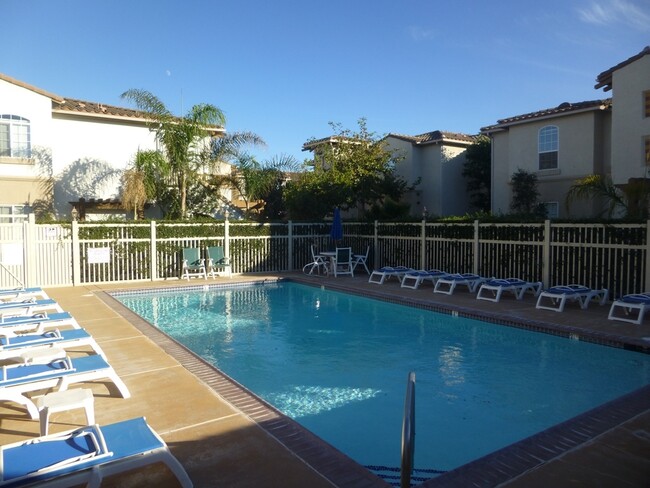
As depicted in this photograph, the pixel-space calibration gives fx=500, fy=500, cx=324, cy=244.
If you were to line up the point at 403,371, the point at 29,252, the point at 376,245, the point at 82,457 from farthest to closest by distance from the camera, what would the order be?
the point at 376,245, the point at 29,252, the point at 403,371, the point at 82,457

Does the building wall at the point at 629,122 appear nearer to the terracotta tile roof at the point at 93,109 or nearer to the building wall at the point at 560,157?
the building wall at the point at 560,157

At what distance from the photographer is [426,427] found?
17.5 feet

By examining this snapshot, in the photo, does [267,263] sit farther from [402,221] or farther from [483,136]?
[483,136]

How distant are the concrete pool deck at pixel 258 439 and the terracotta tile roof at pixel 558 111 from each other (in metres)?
16.3

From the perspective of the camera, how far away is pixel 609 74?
17.6 metres

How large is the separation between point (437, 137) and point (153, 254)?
15432 millimetres

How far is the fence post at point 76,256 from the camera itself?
47.0 feet

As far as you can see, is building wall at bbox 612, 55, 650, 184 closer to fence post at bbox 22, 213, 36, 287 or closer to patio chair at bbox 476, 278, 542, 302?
patio chair at bbox 476, 278, 542, 302

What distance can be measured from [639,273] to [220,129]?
54.1 feet

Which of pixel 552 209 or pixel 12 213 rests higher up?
pixel 552 209

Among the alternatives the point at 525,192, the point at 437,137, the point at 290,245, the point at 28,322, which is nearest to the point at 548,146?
the point at 525,192

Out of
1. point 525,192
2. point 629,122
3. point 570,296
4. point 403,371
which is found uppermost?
point 629,122

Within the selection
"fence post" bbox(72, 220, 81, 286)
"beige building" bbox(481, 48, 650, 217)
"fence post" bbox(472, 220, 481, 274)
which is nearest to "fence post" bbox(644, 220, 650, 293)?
"fence post" bbox(472, 220, 481, 274)

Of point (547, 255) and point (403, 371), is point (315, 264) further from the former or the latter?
point (403, 371)
